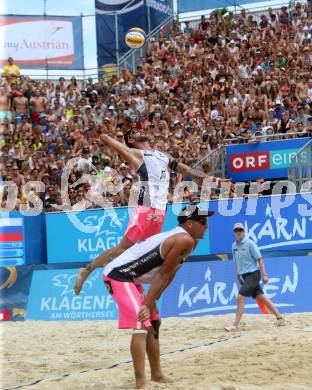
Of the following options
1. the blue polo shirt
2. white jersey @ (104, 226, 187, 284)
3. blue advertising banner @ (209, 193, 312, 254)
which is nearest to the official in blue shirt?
the blue polo shirt

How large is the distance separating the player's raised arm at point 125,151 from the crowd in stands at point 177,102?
7.39m

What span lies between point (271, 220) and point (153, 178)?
590 cm

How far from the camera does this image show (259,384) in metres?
6.54

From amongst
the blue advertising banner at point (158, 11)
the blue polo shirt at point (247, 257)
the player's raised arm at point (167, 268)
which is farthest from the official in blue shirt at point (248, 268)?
the blue advertising banner at point (158, 11)

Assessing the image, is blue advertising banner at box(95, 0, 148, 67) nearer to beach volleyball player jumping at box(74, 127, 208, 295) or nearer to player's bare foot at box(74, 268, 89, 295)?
beach volleyball player jumping at box(74, 127, 208, 295)

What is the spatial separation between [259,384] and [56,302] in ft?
26.7

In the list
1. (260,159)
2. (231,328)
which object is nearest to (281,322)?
(231,328)

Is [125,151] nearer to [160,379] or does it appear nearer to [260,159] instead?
[160,379]

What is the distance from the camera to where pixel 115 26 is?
25.6 m

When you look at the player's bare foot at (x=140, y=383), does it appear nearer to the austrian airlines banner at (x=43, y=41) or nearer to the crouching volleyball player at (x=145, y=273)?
the crouching volleyball player at (x=145, y=273)

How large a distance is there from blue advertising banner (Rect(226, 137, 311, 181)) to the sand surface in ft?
15.6

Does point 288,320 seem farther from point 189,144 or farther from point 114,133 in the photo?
point 114,133

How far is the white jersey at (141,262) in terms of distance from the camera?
648 centimetres

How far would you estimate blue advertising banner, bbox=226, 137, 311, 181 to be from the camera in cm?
1621
